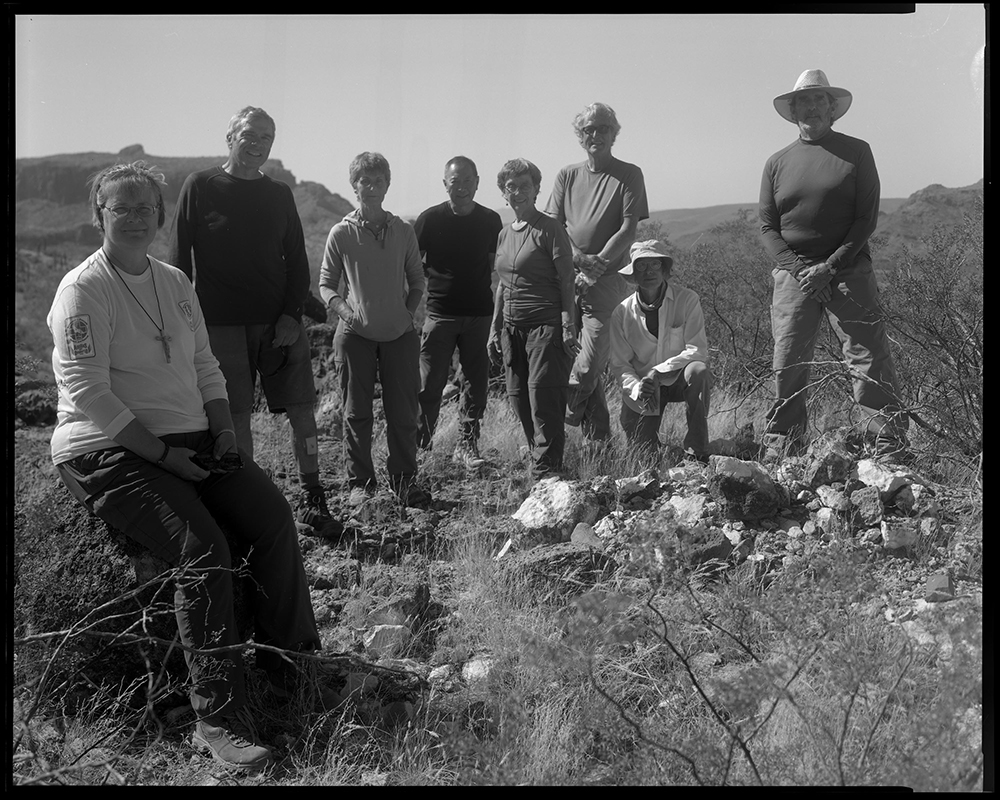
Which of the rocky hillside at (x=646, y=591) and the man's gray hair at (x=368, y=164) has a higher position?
the man's gray hair at (x=368, y=164)

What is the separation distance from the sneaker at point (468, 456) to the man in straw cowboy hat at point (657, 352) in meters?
0.97

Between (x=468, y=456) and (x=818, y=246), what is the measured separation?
8.24 ft

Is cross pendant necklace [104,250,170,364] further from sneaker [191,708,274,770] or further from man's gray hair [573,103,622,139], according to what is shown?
man's gray hair [573,103,622,139]

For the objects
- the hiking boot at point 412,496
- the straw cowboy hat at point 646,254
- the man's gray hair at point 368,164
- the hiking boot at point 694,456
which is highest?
the man's gray hair at point 368,164

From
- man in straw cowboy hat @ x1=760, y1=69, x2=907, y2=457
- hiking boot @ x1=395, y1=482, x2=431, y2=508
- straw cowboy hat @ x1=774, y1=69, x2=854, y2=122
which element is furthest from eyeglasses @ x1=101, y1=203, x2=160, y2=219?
straw cowboy hat @ x1=774, y1=69, x2=854, y2=122

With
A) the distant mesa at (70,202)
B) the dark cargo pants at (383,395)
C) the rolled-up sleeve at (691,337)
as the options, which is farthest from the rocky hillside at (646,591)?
the distant mesa at (70,202)

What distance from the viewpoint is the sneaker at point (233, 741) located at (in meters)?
3.11

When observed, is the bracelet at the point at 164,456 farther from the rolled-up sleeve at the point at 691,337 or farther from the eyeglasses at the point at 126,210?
the rolled-up sleeve at the point at 691,337

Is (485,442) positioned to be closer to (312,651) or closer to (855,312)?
(855,312)

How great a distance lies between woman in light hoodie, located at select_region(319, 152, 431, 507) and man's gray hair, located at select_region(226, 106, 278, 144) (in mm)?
626

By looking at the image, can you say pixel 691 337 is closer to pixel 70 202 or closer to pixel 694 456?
pixel 694 456

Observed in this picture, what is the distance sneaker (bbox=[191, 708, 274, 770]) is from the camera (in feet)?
10.2
